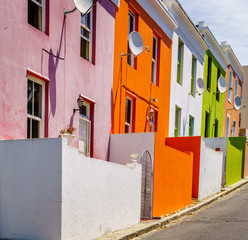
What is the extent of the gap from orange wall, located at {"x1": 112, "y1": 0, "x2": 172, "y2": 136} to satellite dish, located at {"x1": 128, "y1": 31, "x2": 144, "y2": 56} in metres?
0.44

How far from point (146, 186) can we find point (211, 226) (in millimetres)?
2090

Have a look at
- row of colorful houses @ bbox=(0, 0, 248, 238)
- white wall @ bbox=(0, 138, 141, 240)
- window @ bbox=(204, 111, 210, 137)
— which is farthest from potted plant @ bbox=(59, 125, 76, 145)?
window @ bbox=(204, 111, 210, 137)

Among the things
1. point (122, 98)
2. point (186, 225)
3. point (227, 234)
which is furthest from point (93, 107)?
point (227, 234)

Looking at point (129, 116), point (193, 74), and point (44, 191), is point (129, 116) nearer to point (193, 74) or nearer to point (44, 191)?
point (44, 191)

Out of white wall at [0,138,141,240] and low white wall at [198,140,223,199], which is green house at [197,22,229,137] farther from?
white wall at [0,138,141,240]

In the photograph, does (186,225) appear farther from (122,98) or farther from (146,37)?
(146,37)

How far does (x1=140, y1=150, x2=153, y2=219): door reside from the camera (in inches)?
445

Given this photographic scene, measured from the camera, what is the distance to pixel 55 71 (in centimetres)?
938

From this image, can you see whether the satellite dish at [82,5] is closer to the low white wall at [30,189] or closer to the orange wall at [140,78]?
the orange wall at [140,78]

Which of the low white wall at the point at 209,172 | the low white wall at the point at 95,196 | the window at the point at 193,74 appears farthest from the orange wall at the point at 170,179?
the window at the point at 193,74

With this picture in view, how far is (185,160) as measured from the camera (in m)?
14.5

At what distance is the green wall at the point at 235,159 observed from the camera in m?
22.1

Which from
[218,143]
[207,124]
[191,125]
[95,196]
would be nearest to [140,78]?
[95,196]

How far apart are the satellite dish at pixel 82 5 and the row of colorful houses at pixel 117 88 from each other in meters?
0.61
